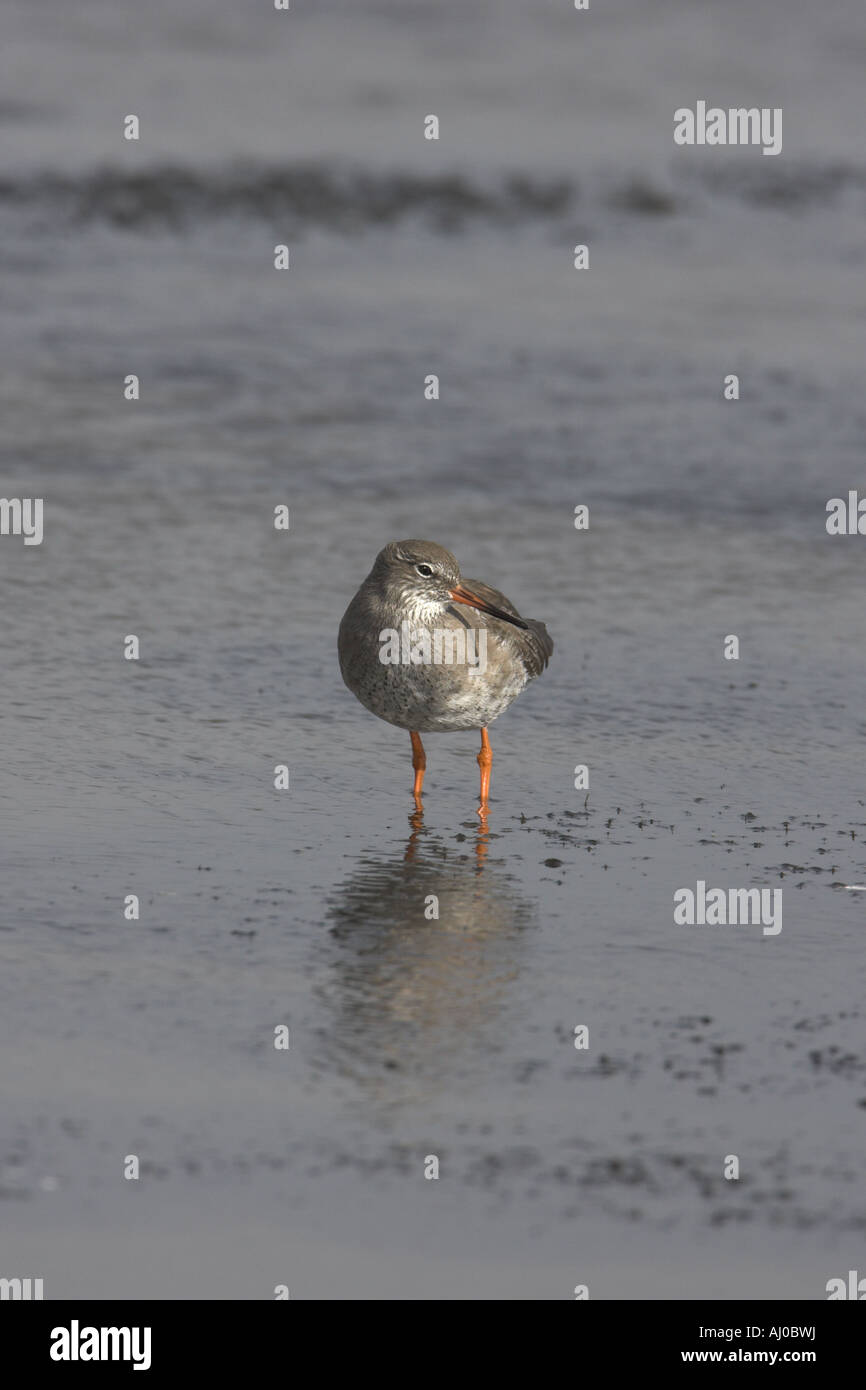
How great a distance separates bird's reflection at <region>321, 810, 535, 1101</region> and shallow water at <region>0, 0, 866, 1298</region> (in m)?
0.02

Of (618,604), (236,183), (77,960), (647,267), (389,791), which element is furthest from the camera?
(236,183)

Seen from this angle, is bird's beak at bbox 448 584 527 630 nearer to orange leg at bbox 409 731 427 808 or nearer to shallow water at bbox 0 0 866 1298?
orange leg at bbox 409 731 427 808

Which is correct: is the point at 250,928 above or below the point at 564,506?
below

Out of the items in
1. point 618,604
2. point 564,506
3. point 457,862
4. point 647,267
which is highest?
point 647,267

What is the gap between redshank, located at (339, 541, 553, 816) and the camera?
30.5 feet

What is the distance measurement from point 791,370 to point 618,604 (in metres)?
6.09

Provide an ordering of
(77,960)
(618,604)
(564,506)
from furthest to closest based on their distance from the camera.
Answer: (564,506)
(618,604)
(77,960)

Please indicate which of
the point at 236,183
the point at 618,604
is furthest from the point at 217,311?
the point at 618,604

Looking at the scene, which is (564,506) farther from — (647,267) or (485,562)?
(647,267)

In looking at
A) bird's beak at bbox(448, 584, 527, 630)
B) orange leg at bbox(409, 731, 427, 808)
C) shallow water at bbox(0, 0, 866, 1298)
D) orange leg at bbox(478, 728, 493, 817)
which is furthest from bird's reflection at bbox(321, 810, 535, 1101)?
bird's beak at bbox(448, 584, 527, 630)

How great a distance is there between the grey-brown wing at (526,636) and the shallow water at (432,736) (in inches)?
19.4

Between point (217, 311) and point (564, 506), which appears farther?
point (217, 311)

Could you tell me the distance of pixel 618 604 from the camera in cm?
1256

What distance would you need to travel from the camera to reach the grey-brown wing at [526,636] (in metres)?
9.95
